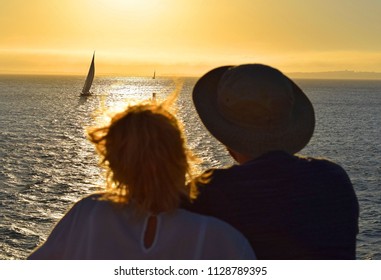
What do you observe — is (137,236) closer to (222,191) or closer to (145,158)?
(145,158)

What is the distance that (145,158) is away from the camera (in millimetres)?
1953

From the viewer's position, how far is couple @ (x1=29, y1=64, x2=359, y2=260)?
1.93 meters

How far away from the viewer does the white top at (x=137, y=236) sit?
75.1 inches

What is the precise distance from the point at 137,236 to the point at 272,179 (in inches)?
24.1

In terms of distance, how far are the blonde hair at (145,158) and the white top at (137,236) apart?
0.05m

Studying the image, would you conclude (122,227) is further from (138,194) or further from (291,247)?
(291,247)

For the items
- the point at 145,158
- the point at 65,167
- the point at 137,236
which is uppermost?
the point at 145,158

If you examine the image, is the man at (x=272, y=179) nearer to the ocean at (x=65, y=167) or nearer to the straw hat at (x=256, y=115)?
the straw hat at (x=256, y=115)

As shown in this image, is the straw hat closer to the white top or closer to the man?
the man

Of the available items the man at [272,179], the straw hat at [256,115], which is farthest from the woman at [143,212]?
the straw hat at [256,115]

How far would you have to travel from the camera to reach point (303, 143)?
250 centimetres

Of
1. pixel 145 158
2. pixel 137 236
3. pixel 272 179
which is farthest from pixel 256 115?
pixel 137 236

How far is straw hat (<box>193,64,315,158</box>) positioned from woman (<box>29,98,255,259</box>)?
432 millimetres

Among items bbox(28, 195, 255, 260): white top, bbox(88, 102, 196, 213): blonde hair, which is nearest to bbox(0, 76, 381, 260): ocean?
bbox(88, 102, 196, 213): blonde hair
